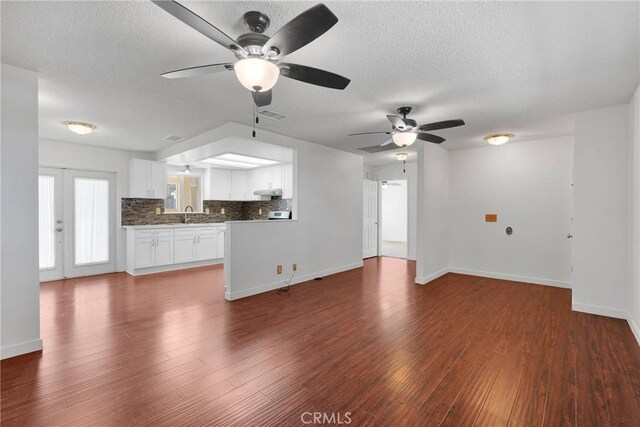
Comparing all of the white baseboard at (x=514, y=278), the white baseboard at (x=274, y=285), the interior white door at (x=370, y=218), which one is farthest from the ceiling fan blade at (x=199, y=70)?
the interior white door at (x=370, y=218)

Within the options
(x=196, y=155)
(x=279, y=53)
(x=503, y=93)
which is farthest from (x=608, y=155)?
(x=196, y=155)

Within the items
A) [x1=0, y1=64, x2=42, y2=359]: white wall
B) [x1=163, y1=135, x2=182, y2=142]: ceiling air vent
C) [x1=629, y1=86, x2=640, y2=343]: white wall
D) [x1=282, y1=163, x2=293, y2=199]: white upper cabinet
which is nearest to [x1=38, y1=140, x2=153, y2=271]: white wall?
[x1=163, y1=135, x2=182, y2=142]: ceiling air vent

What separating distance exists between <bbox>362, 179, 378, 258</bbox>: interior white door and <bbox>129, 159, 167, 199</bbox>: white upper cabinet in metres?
4.90

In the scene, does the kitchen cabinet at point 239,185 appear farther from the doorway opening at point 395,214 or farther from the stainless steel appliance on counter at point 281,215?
the doorway opening at point 395,214

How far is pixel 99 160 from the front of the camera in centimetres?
576

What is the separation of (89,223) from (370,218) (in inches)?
252

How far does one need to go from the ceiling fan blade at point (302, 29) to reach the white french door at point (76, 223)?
5.79 metres

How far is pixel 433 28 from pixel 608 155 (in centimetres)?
317

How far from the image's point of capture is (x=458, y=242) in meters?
5.88

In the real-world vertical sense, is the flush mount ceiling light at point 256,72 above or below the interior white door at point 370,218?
above

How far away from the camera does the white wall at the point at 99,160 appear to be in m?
5.21

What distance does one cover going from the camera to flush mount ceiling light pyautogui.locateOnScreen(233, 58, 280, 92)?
1791mm

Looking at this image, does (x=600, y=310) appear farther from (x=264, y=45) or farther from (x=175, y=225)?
(x=175, y=225)

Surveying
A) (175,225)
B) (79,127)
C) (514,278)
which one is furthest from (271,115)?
(514,278)
